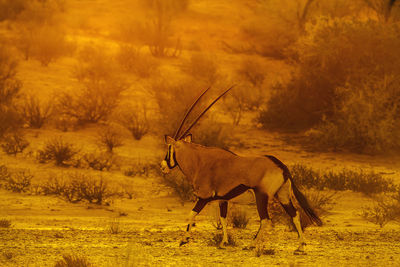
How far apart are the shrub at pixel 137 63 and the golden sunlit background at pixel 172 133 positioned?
0.06 m

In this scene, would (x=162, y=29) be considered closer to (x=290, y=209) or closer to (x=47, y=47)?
(x=47, y=47)

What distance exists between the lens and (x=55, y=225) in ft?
26.1

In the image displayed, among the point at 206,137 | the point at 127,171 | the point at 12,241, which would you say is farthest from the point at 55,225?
the point at 206,137

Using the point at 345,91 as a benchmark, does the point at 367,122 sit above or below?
below

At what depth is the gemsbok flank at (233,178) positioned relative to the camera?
20.3 ft

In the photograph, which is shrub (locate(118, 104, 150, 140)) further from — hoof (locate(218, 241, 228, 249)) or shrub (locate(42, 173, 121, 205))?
hoof (locate(218, 241, 228, 249))

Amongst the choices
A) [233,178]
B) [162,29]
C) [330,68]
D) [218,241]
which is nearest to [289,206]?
[233,178]

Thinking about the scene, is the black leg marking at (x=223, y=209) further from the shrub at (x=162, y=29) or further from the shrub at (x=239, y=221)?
the shrub at (x=162, y=29)

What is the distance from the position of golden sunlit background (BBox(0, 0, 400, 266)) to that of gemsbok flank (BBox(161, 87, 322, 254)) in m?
0.42

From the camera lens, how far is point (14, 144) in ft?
42.3

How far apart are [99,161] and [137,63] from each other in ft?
35.1

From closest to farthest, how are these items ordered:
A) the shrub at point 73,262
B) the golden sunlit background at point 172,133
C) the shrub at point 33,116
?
the shrub at point 73,262 < the golden sunlit background at point 172,133 < the shrub at point 33,116

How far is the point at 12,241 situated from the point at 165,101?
9.93 metres

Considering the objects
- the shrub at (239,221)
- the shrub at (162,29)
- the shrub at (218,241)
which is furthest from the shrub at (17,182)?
the shrub at (162,29)
